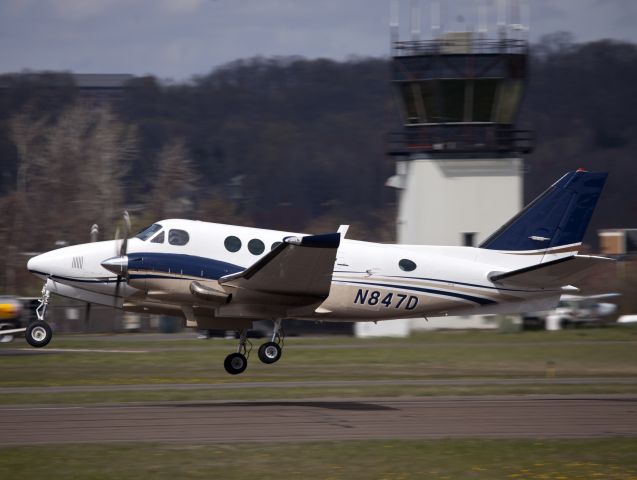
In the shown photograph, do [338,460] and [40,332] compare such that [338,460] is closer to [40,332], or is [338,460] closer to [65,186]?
[40,332]

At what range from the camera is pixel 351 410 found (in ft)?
74.1

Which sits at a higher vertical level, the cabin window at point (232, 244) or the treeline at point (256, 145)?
the treeline at point (256, 145)

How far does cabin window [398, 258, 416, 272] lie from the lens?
23578 millimetres

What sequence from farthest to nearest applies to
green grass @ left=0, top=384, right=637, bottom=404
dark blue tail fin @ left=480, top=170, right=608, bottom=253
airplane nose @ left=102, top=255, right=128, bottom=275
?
dark blue tail fin @ left=480, top=170, right=608, bottom=253 < green grass @ left=0, top=384, right=637, bottom=404 < airplane nose @ left=102, top=255, right=128, bottom=275

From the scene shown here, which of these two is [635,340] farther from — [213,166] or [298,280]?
[213,166]

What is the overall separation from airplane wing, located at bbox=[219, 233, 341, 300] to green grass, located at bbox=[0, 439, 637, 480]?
4312 mm

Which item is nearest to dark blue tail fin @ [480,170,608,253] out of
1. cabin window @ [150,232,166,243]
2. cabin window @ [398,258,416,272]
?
cabin window @ [398,258,416,272]

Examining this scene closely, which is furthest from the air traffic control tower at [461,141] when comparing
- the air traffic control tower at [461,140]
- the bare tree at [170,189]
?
the bare tree at [170,189]

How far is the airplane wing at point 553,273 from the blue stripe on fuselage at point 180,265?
658 centimetres

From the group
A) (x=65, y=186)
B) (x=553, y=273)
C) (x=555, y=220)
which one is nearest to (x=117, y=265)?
(x=553, y=273)

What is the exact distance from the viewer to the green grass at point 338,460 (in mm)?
16047

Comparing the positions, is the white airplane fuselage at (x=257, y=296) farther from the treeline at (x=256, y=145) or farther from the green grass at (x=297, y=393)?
the treeline at (x=256, y=145)

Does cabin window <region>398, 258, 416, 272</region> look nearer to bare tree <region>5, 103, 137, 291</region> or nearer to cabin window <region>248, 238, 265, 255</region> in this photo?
cabin window <region>248, 238, 265, 255</region>

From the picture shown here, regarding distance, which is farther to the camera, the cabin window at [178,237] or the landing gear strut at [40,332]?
the cabin window at [178,237]
